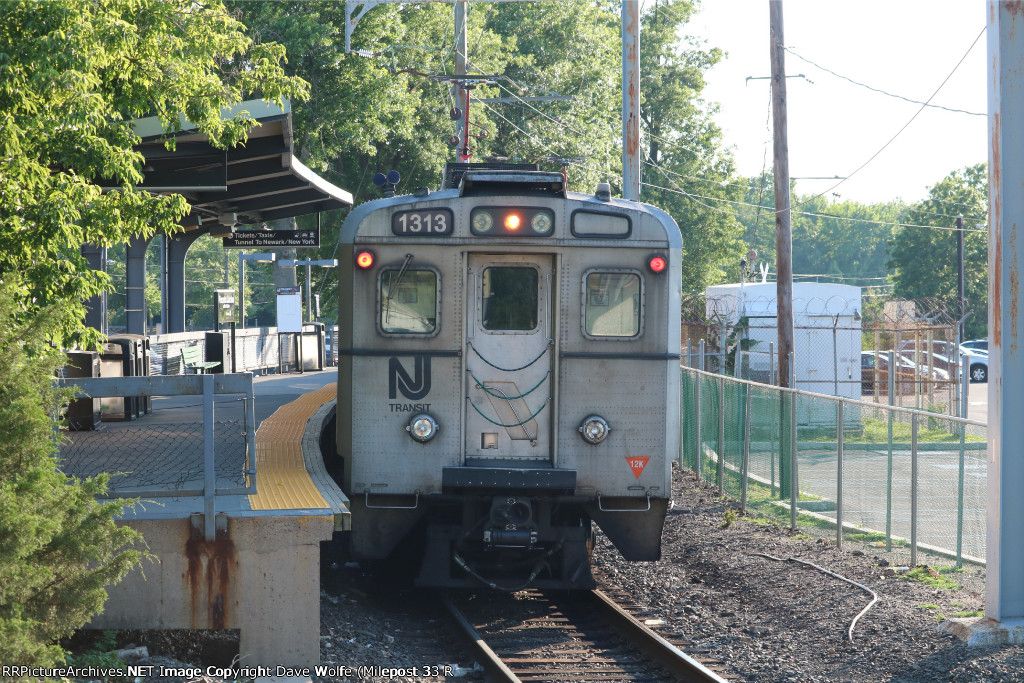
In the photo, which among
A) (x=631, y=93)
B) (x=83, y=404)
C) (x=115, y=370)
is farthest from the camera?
(x=631, y=93)

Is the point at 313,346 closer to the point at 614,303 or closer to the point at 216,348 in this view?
the point at 216,348

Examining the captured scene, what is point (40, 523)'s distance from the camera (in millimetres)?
5012

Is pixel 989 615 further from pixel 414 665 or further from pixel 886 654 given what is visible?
pixel 414 665

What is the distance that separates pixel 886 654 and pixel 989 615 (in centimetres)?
89

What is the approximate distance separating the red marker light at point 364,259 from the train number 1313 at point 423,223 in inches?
10.2

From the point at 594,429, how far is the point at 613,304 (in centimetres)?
100

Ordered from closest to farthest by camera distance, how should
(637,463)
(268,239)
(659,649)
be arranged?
(659,649)
(637,463)
(268,239)

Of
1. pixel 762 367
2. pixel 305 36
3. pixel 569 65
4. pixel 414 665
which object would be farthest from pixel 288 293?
pixel 414 665

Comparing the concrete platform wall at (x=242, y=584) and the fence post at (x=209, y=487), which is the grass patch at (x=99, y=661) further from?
the fence post at (x=209, y=487)

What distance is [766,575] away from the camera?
9.65 m

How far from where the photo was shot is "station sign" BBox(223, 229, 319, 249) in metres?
18.8

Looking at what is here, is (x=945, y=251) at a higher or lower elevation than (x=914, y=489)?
higher

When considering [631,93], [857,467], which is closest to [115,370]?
[857,467]

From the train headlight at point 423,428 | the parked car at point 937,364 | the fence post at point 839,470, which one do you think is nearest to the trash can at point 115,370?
the train headlight at point 423,428
